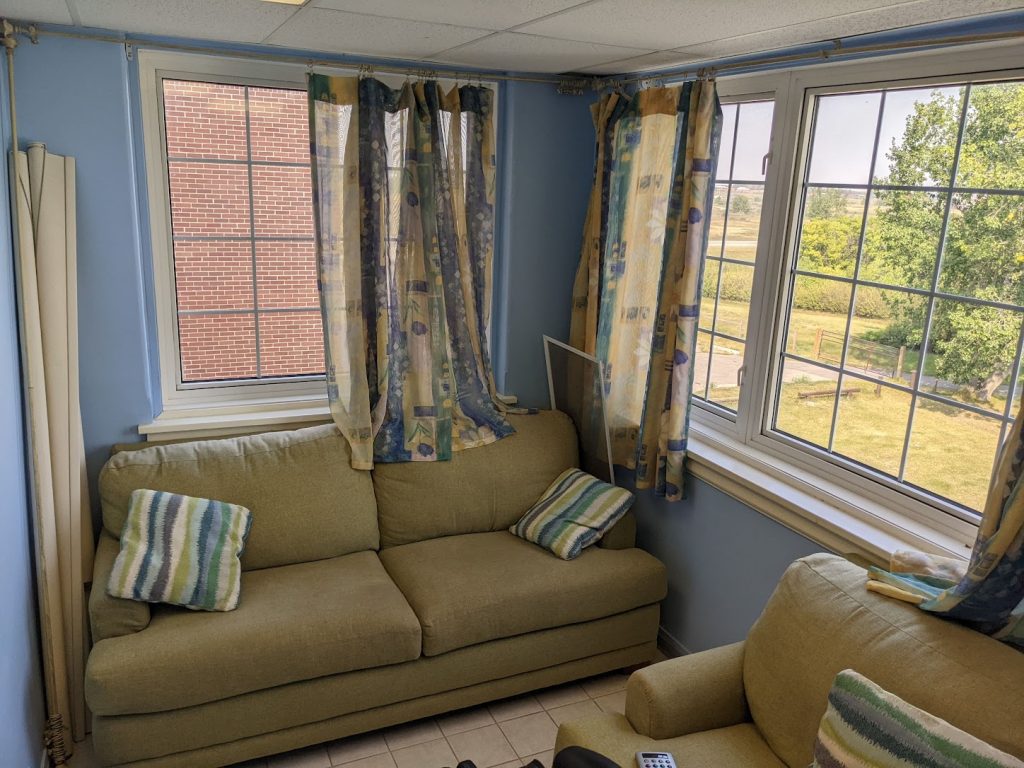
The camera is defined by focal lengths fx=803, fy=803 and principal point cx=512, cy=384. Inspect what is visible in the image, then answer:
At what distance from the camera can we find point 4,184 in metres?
2.48

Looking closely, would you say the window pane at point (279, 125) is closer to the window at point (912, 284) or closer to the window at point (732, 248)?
the window at point (732, 248)

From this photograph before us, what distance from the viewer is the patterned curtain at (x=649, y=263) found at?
9.64 feet

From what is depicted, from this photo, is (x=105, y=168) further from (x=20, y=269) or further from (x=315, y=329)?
(x=315, y=329)

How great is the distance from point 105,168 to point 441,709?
2.25m

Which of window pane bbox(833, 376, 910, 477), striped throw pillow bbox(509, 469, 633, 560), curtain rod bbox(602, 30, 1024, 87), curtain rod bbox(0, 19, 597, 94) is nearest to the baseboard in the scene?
striped throw pillow bbox(509, 469, 633, 560)

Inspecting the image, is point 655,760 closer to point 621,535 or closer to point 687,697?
point 687,697

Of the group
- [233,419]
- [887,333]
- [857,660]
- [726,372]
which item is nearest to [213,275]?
[233,419]

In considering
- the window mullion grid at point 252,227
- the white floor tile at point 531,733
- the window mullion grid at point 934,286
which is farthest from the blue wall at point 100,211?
the window mullion grid at point 934,286

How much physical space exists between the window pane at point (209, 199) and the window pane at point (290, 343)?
380mm

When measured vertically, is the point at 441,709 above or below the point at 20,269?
below

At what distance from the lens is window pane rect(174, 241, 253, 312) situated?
315 cm

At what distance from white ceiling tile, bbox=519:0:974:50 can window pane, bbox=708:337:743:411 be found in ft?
3.84

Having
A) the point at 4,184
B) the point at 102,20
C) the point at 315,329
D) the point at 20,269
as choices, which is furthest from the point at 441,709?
the point at 102,20

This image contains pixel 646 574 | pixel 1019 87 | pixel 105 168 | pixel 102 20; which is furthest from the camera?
pixel 646 574
